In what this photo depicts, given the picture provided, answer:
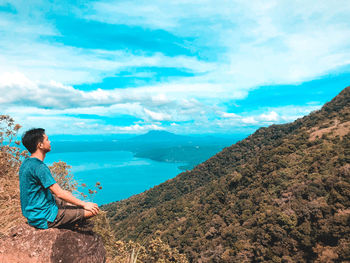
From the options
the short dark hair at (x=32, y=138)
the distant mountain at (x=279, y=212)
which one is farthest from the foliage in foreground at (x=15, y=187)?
the distant mountain at (x=279, y=212)

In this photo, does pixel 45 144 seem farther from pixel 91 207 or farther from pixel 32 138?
pixel 91 207

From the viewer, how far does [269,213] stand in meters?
24.3

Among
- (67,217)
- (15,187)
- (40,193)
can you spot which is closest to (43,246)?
(67,217)

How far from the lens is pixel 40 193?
3520mm

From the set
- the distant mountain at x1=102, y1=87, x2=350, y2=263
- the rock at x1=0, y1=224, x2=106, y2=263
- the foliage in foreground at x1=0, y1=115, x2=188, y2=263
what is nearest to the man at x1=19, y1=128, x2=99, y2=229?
the rock at x1=0, y1=224, x2=106, y2=263

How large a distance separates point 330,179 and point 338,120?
25604 mm

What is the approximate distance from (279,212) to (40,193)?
2471cm

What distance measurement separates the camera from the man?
3355mm

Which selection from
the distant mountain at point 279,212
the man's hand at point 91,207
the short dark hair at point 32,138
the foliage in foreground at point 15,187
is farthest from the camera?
the distant mountain at point 279,212

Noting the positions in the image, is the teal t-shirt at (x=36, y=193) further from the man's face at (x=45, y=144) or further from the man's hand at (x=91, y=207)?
the man's hand at (x=91, y=207)

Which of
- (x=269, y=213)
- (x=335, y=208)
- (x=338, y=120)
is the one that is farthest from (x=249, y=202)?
(x=338, y=120)

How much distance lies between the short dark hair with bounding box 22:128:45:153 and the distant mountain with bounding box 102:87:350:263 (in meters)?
18.8

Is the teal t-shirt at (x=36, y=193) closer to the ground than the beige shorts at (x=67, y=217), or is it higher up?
higher up

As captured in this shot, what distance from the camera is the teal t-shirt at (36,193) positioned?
3334 mm
